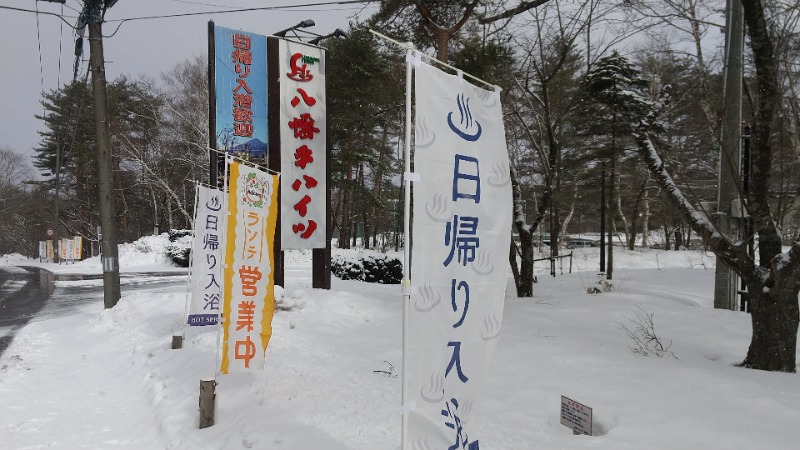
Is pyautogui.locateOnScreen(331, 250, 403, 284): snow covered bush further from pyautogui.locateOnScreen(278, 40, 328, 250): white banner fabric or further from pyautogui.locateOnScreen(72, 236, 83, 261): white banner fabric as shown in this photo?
pyautogui.locateOnScreen(72, 236, 83, 261): white banner fabric

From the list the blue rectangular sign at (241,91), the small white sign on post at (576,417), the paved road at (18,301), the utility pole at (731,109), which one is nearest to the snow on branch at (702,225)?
the utility pole at (731,109)

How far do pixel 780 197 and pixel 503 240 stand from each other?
181 inches

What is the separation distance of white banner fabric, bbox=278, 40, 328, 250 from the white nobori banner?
7.16 m

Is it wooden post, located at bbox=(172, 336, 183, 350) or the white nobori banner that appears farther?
wooden post, located at bbox=(172, 336, 183, 350)

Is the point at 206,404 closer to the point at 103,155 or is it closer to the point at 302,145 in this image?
the point at 302,145

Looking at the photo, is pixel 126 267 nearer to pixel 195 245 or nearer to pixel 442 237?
pixel 195 245

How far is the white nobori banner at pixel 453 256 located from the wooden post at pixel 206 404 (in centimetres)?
262

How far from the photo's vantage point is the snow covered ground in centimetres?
383

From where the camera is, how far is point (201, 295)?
751 cm

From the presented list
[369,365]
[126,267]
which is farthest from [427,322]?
[126,267]

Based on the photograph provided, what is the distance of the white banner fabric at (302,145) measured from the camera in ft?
31.8

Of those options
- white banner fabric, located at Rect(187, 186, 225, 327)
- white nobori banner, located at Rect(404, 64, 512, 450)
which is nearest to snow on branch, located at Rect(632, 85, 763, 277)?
white nobori banner, located at Rect(404, 64, 512, 450)

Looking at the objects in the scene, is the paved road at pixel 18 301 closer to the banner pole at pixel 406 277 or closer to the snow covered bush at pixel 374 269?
the banner pole at pixel 406 277

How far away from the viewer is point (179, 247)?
2442 centimetres
